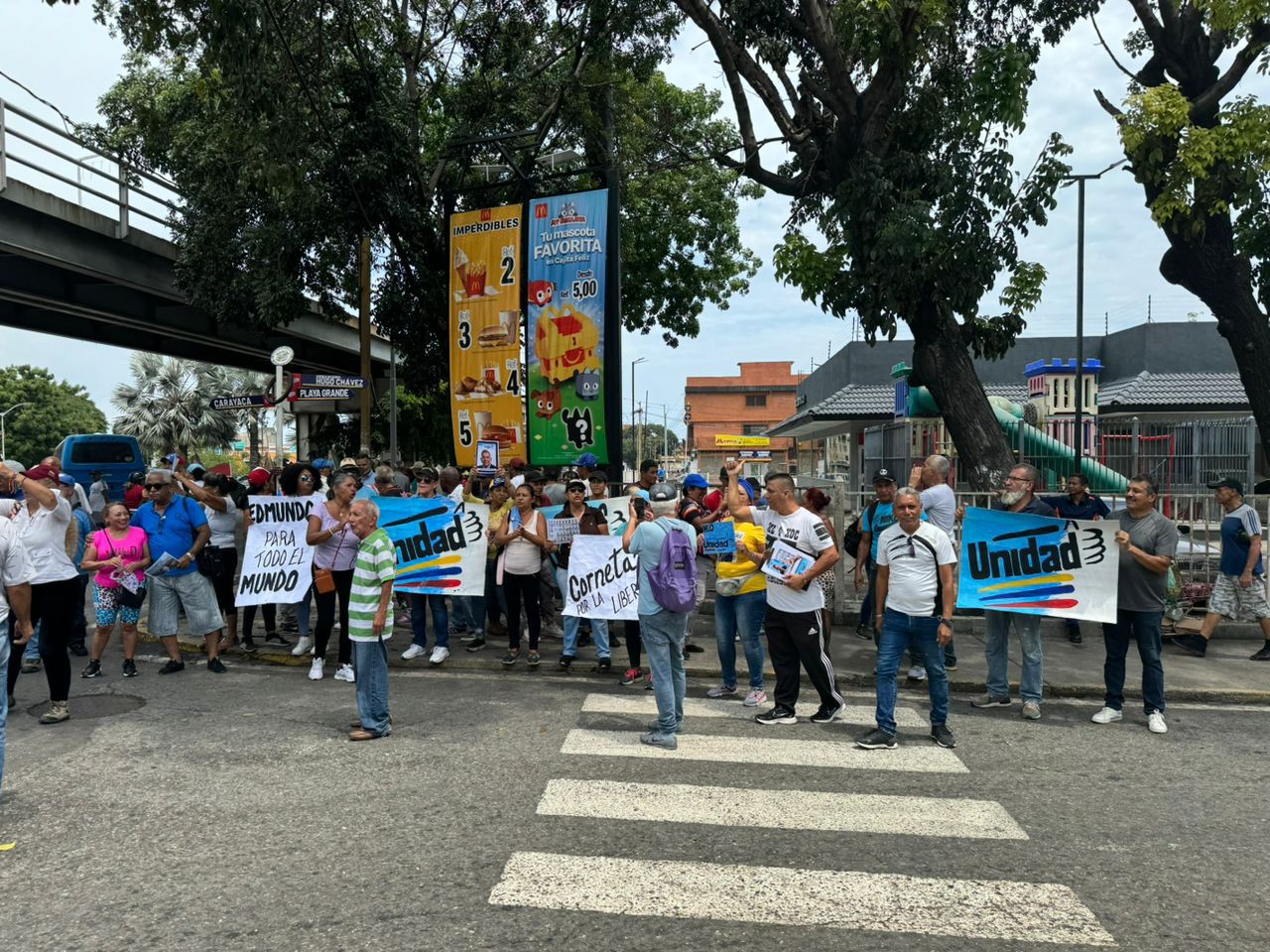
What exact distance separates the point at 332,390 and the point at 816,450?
136 feet

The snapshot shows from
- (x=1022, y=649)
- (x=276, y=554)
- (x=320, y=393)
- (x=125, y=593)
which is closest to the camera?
(x=1022, y=649)

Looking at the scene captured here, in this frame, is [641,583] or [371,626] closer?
[371,626]

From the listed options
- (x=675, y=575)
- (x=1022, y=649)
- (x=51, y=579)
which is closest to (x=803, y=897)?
(x=675, y=575)

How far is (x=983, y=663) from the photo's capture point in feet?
30.2

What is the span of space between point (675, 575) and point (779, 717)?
1.58 meters

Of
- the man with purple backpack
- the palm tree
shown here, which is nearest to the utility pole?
the man with purple backpack

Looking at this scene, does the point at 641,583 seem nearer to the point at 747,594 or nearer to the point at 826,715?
the point at 747,594

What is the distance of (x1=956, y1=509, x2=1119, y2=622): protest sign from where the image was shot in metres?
7.72

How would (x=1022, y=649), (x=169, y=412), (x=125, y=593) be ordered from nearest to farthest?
1. (x=1022, y=649)
2. (x=125, y=593)
3. (x=169, y=412)

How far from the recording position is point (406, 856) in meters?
4.54

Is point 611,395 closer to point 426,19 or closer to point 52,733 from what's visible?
point 52,733

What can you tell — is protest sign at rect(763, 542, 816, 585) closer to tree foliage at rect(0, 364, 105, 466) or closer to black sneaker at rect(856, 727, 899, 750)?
black sneaker at rect(856, 727, 899, 750)

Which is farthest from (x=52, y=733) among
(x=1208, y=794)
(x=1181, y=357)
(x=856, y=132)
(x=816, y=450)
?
(x=816, y=450)

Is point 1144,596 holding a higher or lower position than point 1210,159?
lower
